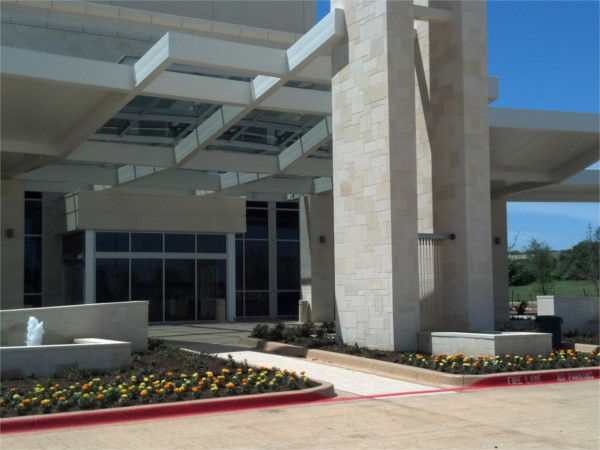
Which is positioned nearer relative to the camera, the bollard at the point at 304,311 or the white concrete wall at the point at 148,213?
the white concrete wall at the point at 148,213

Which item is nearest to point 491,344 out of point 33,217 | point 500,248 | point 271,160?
point 271,160

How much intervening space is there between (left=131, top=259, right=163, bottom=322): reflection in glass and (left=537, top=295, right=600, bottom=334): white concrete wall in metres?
14.5

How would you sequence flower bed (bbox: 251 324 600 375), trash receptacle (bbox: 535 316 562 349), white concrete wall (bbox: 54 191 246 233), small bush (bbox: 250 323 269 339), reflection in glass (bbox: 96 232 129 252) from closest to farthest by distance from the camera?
flower bed (bbox: 251 324 600 375) < trash receptacle (bbox: 535 316 562 349) < small bush (bbox: 250 323 269 339) < white concrete wall (bbox: 54 191 246 233) < reflection in glass (bbox: 96 232 129 252)

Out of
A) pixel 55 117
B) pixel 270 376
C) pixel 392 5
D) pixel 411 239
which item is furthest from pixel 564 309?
pixel 55 117

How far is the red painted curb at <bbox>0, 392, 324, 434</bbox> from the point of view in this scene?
970 centimetres

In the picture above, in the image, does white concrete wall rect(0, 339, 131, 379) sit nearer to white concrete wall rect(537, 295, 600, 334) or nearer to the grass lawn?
white concrete wall rect(537, 295, 600, 334)

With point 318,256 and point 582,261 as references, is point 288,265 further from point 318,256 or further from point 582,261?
point 582,261

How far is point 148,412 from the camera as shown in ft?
34.4

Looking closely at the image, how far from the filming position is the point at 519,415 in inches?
413

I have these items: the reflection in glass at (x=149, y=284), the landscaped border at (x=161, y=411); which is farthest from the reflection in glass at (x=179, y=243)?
the landscaped border at (x=161, y=411)

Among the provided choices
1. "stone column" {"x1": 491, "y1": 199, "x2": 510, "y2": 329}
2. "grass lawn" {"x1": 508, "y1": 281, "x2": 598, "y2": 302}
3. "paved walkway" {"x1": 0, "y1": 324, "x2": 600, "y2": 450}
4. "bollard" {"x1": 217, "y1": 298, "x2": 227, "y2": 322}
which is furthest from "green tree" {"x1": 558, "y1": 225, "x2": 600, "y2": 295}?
"paved walkway" {"x1": 0, "y1": 324, "x2": 600, "y2": 450}

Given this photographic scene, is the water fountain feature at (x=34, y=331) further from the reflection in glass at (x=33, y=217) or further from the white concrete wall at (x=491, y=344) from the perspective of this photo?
the reflection in glass at (x=33, y=217)

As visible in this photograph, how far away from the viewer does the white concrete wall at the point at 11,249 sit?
84.1 ft

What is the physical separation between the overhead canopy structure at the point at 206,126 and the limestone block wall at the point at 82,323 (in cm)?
605
